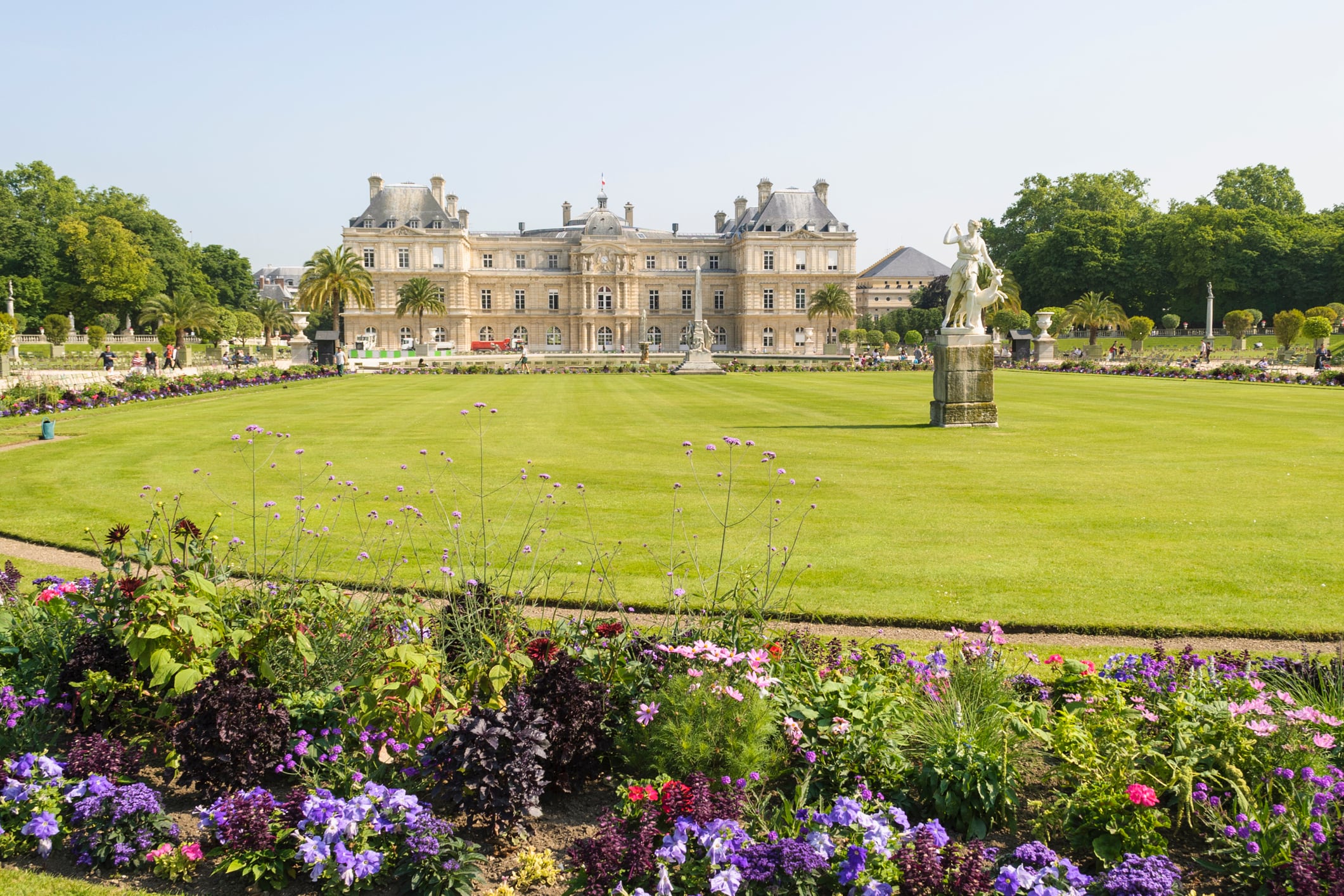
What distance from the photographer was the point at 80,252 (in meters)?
72.3

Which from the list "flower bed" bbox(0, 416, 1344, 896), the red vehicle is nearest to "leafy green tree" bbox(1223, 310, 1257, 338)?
the red vehicle

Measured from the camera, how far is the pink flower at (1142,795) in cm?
374

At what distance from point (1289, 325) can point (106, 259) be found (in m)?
80.6

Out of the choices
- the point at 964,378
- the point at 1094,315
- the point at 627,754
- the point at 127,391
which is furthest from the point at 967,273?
the point at 1094,315

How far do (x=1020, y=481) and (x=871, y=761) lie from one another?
9.64m

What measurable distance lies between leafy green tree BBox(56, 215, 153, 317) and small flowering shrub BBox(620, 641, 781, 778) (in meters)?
81.5

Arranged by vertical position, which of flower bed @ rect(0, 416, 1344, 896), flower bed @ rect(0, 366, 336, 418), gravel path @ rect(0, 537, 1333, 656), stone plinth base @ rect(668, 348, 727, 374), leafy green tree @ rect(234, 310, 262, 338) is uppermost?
leafy green tree @ rect(234, 310, 262, 338)

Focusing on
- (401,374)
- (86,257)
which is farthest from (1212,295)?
(86,257)

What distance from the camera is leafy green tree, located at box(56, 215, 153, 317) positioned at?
72062 mm

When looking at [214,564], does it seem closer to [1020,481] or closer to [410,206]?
[1020,481]

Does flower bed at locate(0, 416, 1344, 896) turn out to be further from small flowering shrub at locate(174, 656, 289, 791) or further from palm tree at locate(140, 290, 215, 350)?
palm tree at locate(140, 290, 215, 350)

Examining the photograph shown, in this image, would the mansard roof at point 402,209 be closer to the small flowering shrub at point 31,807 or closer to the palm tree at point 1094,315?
the palm tree at point 1094,315

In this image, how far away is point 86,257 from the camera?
72.1 m

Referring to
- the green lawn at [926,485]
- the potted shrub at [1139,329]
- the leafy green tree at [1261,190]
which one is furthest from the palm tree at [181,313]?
the leafy green tree at [1261,190]
